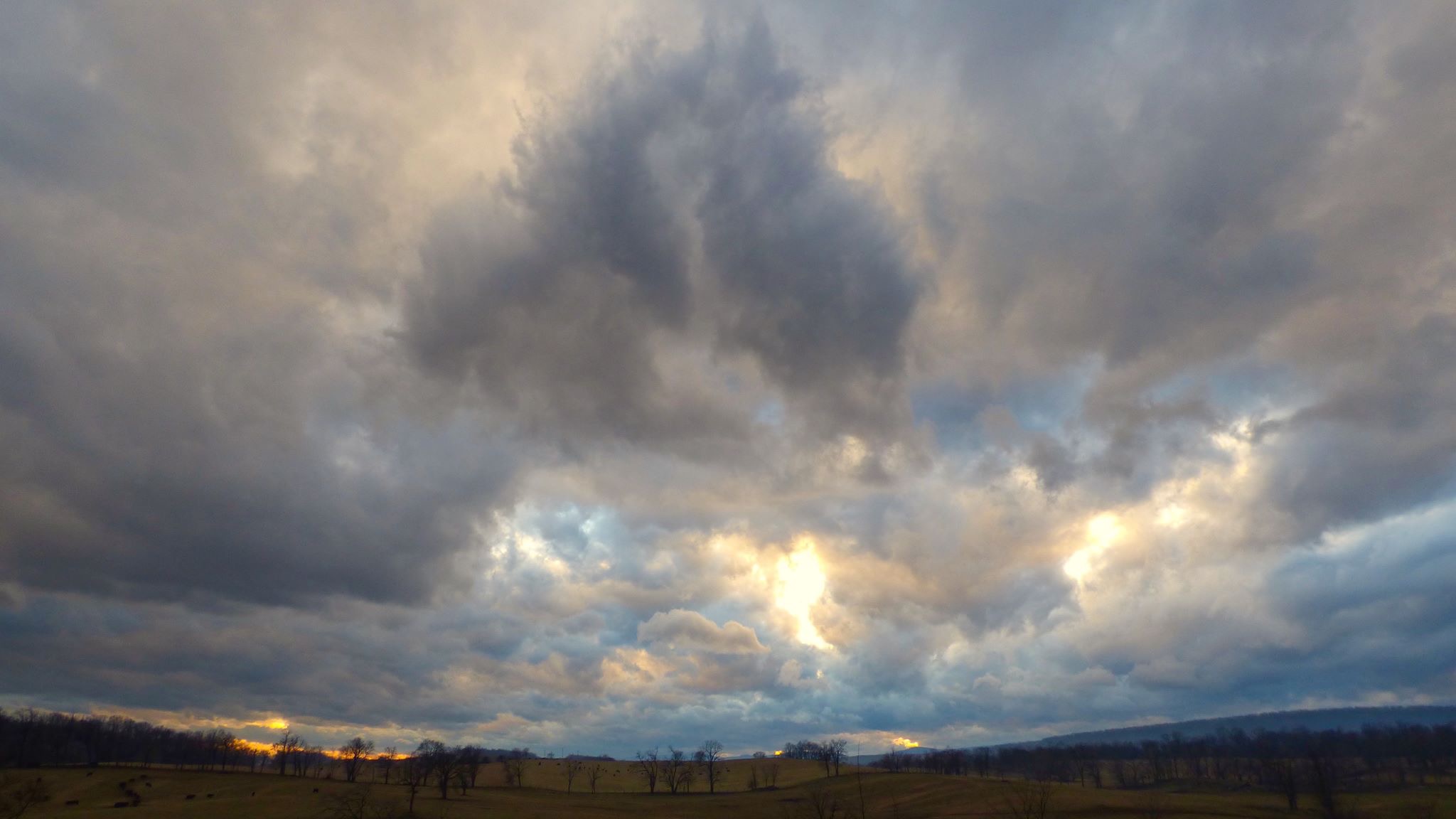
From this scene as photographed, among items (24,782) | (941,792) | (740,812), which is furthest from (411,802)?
(941,792)

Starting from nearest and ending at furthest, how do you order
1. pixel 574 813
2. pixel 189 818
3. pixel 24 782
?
pixel 189 818 → pixel 574 813 → pixel 24 782

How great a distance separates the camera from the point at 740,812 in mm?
194000

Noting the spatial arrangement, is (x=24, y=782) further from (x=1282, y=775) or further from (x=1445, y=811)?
(x=1445, y=811)

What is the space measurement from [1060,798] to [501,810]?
128 meters

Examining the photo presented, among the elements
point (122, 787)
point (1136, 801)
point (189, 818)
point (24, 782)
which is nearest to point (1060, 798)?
point (1136, 801)

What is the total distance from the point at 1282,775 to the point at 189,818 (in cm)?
24558

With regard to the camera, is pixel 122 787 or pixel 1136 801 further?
pixel 122 787

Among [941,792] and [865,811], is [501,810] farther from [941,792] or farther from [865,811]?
[941,792]

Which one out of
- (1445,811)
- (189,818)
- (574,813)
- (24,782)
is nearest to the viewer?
(189,818)

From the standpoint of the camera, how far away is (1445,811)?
165125 mm

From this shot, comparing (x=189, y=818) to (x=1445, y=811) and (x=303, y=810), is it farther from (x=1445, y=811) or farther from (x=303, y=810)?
(x=1445, y=811)

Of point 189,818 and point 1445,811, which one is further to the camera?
point 1445,811

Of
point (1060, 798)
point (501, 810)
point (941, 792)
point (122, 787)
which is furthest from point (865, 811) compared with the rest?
point (122, 787)

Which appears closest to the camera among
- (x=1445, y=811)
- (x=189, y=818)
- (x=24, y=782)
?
(x=189, y=818)
